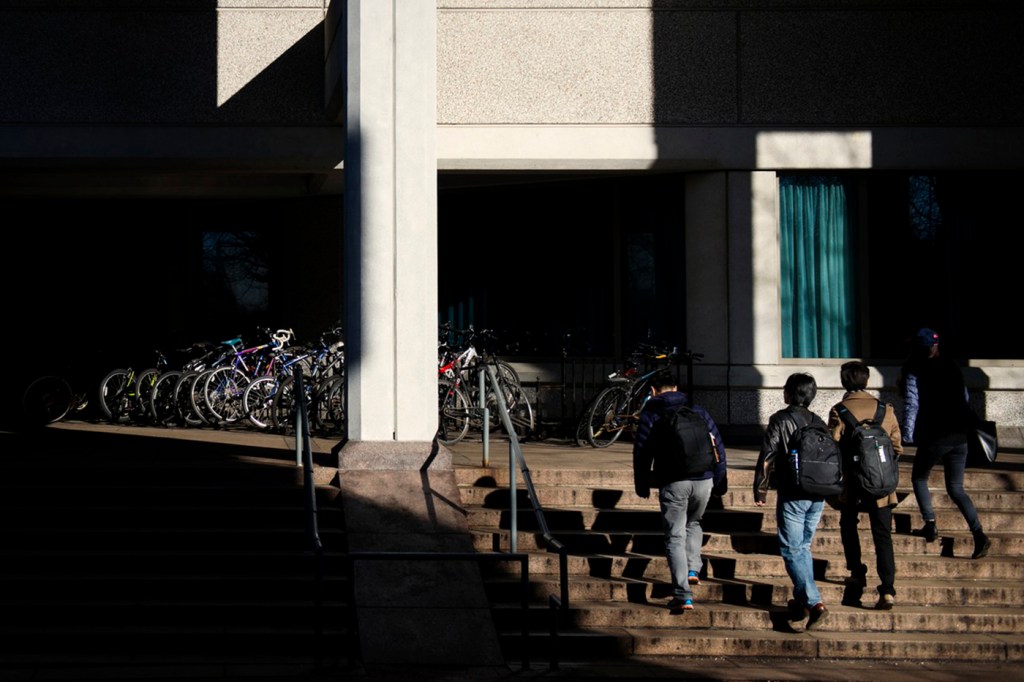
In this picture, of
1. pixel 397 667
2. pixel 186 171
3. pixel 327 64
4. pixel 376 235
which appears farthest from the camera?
pixel 186 171

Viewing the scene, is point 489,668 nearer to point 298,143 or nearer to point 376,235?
point 376,235

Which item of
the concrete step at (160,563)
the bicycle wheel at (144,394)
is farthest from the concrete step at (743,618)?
the bicycle wheel at (144,394)

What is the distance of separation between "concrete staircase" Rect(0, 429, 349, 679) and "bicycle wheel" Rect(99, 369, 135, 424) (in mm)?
4450

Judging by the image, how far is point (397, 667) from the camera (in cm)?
838

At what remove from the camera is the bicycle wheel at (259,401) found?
15.0m

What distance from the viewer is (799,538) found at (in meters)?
9.05

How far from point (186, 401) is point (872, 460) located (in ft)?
28.5

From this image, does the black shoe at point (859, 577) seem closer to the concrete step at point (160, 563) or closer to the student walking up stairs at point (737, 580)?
Answer: the student walking up stairs at point (737, 580)

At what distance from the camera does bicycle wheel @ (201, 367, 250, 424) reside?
15211 mm

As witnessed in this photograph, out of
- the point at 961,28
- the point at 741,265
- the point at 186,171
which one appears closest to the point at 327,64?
the point at 186,171

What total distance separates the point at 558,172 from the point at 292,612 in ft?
25.1

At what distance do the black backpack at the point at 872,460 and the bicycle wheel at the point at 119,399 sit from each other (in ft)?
30.6

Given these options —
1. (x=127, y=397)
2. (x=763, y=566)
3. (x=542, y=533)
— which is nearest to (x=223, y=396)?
(x=127, y=397)

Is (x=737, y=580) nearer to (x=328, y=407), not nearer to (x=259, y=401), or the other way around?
(x=328, y=407)
